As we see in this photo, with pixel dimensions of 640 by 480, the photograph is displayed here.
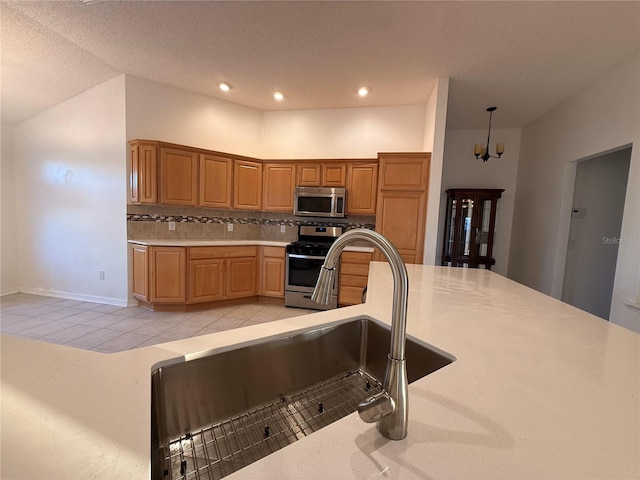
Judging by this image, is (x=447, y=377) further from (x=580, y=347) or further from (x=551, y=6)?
(x=551, y=6)

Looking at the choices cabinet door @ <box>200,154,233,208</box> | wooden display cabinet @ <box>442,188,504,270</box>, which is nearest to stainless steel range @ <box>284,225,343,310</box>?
cabinet door @ <box>200,154,233,208</box>

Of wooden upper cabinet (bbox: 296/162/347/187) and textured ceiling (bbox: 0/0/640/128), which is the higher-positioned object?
textured ceiling (bbox: 0/0/640/128)

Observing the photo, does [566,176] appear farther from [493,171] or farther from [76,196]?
[76,196]

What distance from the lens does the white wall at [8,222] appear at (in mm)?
4035

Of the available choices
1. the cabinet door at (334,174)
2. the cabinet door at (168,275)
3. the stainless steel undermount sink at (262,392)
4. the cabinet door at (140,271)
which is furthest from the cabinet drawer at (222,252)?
the stainless steel undermount sink at (262,392)

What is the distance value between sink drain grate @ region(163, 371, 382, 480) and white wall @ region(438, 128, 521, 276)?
14.9ft

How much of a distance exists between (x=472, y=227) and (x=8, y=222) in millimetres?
7039

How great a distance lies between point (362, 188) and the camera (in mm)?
3963

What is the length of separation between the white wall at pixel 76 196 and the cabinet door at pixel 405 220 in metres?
3.31

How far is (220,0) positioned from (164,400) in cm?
272

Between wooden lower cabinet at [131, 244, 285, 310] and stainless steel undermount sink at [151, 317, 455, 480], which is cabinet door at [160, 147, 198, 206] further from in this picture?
stainless steel undermount sink at [151, 317, 455, 480]

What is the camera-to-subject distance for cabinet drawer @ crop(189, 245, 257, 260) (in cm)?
354

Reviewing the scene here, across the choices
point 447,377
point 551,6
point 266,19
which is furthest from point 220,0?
point 447,377

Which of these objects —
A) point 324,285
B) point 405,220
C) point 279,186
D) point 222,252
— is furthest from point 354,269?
point 324,285
